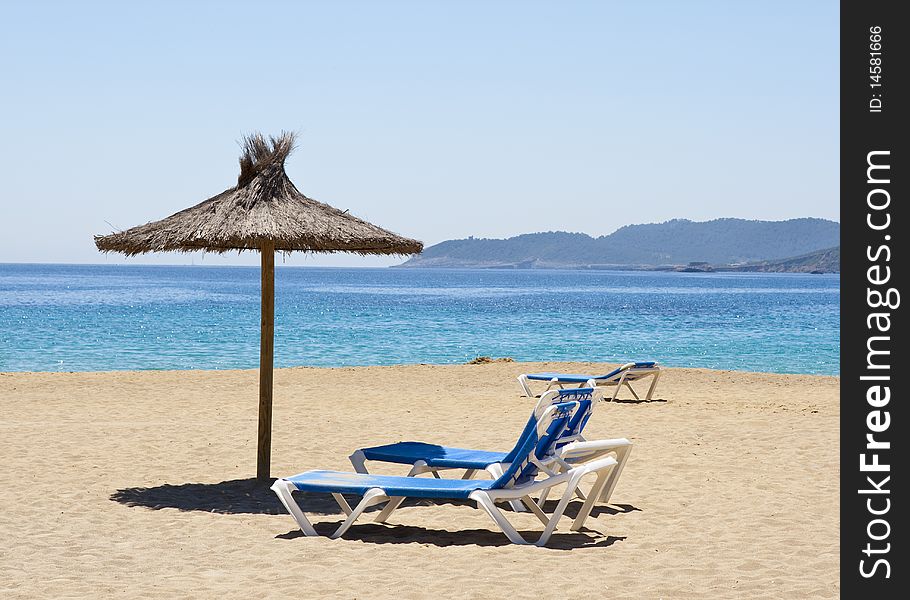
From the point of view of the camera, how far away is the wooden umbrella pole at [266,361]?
7.86m

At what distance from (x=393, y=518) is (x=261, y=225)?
Result: 84.2 inches

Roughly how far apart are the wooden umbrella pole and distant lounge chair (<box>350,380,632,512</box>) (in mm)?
1174

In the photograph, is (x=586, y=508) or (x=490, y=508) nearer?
(x=490, y=508)

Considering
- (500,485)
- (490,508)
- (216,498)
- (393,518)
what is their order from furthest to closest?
(216,498), (393,518), (500,485), (490,508)

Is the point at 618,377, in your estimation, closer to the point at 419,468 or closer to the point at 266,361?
the point at 266,361

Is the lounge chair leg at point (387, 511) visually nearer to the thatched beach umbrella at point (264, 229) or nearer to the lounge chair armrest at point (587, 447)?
the lounge chair armrest at point (587, 447)

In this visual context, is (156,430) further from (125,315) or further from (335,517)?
(125,315)

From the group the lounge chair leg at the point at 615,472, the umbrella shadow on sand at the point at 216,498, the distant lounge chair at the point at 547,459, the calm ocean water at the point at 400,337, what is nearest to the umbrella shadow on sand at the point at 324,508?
the umbrella shadow on sand at the point at 216,498

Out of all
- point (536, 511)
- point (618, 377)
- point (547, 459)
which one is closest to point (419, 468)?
point (536, 511)

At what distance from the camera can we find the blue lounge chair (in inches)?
233

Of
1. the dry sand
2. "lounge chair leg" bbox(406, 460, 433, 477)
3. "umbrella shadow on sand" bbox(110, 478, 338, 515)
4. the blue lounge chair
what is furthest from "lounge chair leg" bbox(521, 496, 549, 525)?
"umbrella shadow on sand" bbox(110, 478, 338, 515)

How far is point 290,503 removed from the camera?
619 centimetres

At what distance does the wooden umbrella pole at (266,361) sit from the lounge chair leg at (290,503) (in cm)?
179

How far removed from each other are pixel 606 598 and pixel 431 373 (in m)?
14.1
